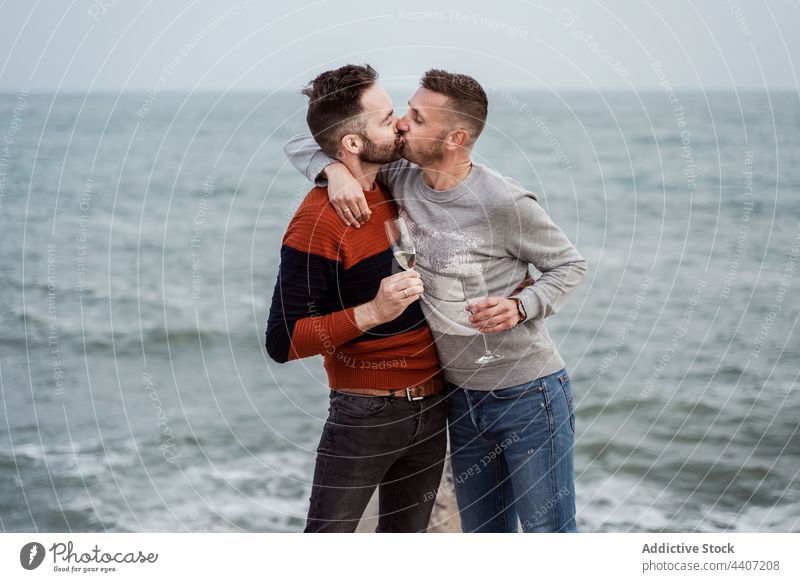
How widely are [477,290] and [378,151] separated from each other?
503 millimetres

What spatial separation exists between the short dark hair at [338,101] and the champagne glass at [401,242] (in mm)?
320

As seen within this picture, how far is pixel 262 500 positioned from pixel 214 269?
26.8ft

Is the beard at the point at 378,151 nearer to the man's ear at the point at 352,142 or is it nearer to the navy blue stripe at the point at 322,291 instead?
the man's ear at the point at 352,142

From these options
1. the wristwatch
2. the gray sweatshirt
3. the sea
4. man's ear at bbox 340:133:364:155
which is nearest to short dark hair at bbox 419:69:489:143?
the gray sweatshirt

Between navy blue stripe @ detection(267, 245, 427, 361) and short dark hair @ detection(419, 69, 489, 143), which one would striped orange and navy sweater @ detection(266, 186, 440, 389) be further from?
short dark hair @ detection(419, 69, 489, 143)

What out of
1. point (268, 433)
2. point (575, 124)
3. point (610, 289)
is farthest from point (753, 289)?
point (575, 124)

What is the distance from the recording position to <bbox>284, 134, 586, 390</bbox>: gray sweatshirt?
2518mm

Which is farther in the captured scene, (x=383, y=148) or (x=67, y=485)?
(x=67, y=485)

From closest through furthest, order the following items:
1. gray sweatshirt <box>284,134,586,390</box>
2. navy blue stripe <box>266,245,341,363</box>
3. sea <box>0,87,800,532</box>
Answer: navy blue stripe <box>266,245,341,363</box>, gray sweatshirt <box>284,134,586,390</box>, sea <box>0,87,800,532</box>

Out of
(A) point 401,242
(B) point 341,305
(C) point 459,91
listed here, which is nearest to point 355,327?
(B) point 341,305

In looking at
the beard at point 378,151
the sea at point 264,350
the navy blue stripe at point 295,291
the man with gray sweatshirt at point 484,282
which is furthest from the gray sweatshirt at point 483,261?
the sea at point 264,350

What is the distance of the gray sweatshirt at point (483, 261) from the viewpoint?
8.26ft

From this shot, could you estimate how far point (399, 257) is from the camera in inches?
96.0

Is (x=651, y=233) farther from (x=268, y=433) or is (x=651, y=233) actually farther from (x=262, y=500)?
(x=262, y=500)
